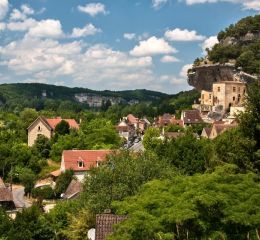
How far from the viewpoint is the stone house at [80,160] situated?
5548 cm

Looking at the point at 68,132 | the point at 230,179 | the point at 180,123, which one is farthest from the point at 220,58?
the point at 230,179

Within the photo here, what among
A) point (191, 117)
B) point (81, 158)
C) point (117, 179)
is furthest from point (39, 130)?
point (117, 179)

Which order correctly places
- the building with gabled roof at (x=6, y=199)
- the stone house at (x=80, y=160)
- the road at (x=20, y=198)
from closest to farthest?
the building with gabled roof at (x=6, y=199)
the road at (x=20, y=198)
the stone house at (x=80, y=160)

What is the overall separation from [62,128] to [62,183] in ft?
73.2

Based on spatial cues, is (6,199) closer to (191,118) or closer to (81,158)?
(81,158)

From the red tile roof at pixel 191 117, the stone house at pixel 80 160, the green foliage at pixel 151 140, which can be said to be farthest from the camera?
the red tile roof at pixel 191 117

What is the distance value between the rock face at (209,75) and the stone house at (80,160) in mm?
48971

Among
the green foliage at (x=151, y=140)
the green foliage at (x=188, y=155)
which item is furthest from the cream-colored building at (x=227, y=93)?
the green foliage at (x=188, y=155)

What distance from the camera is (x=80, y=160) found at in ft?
184

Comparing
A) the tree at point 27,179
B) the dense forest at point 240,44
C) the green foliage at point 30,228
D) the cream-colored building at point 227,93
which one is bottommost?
the tree at point 27,179

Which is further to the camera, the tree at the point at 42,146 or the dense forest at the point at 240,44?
the dense forest at the point at 240,44

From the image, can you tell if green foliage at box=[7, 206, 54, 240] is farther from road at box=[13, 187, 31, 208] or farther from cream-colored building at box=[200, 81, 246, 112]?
cream-colored building at box=[200, 81, 246, 112]

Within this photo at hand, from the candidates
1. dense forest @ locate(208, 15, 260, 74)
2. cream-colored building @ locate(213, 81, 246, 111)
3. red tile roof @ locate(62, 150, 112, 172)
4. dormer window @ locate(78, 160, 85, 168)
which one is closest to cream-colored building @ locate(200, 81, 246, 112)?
cream-colored building @ locate(213, 81, 246, 111)

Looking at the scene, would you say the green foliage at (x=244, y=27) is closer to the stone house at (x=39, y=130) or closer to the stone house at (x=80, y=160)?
the stone house at (x=39, y=130)
